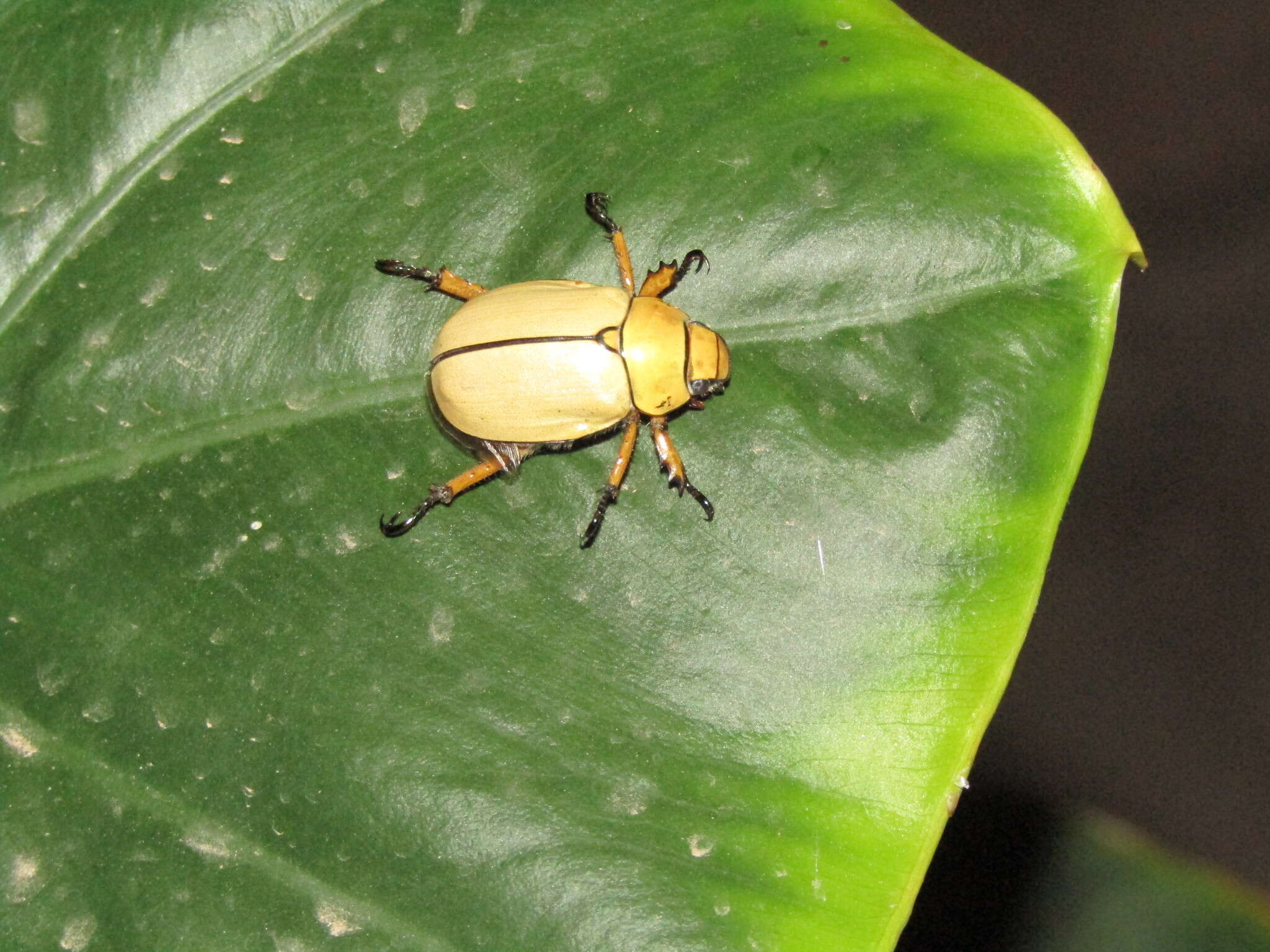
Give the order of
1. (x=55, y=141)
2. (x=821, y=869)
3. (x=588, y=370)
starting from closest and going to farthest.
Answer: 1. (x=821, y=869)
2. (x=55, y=141)
3. (x=588, y=370)

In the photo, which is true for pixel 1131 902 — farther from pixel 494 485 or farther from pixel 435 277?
pixel 435 277

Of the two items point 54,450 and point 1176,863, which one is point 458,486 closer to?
point 54,450

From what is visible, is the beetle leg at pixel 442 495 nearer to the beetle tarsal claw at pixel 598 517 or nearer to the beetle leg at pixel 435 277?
the beetle tarsal claw at pixel 598 517

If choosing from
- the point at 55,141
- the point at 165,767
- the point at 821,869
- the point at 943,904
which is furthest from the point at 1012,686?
the point at 55,141

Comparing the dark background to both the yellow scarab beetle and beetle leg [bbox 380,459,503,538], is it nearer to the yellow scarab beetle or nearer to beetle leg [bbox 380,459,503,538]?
the yellow scarab beetle

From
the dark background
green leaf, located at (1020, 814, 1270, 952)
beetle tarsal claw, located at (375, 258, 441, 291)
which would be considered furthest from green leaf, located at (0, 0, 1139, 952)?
the dark background
